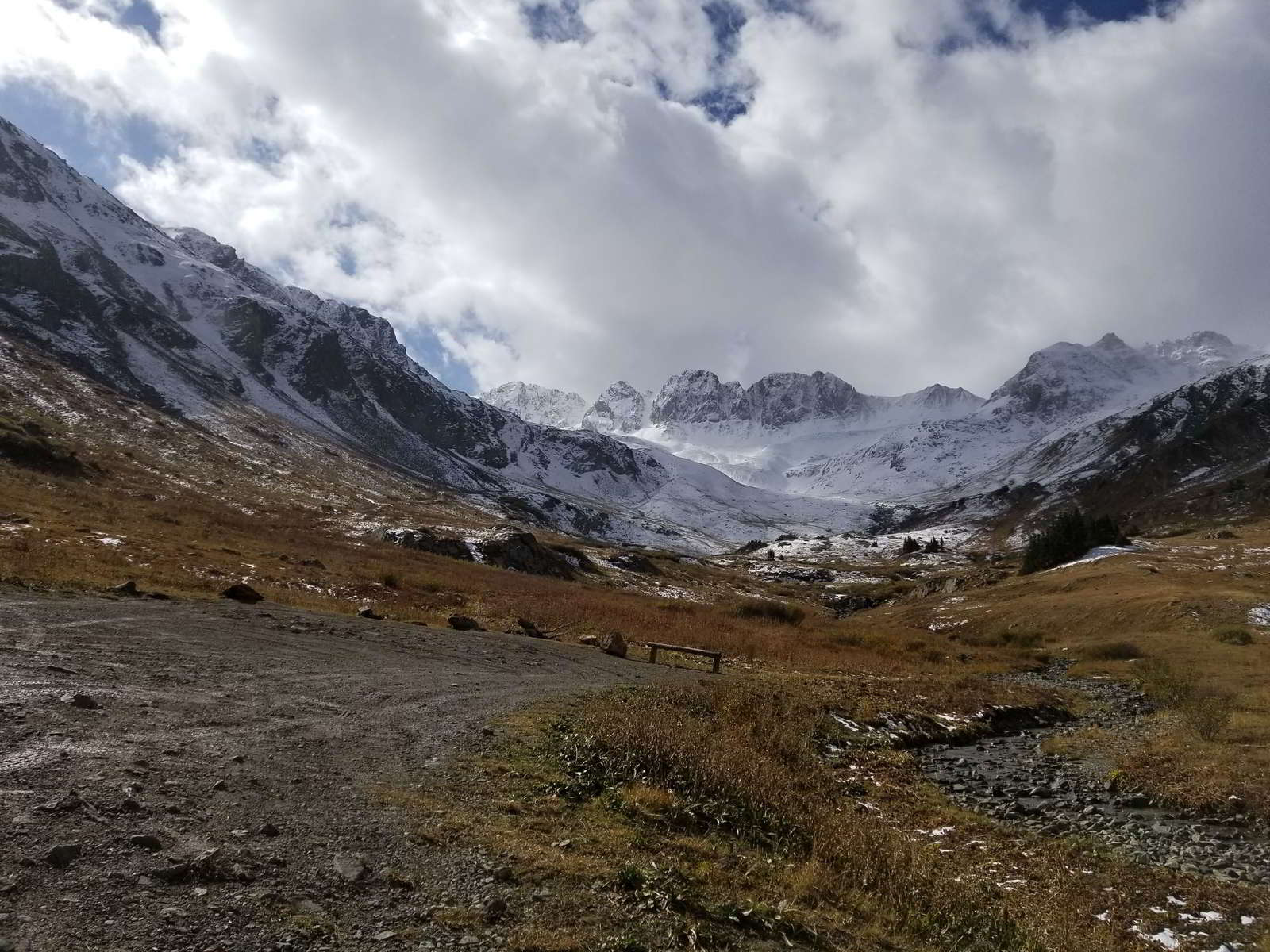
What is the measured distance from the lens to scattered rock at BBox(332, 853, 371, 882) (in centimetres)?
755

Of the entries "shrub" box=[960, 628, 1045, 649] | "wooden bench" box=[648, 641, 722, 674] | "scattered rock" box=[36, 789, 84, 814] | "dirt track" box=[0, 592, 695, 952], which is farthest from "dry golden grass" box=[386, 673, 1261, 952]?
"shrub" box=[960, 628, 1045, 649]

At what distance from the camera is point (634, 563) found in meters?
128

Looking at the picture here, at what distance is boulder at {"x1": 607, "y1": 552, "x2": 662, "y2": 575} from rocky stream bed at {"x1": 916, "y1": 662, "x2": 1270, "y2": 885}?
98.8 meters

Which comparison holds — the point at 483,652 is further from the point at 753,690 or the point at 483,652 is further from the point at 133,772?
the point at 133,772

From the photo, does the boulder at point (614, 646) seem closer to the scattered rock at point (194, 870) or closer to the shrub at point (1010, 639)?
the scattered rock at point (194, 870)

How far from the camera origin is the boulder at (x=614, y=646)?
32.3 m

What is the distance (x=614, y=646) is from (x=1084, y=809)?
63.1 feet

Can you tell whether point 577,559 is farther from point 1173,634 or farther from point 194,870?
point 194,870

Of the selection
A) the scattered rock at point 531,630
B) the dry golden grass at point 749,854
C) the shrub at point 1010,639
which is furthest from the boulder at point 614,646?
the shrub at point 1010,639

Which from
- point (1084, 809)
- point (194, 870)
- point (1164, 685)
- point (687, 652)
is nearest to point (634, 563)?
point (687, 652)

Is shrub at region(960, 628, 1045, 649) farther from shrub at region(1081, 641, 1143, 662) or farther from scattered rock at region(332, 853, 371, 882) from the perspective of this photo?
scattered rock at region(332, 853, 371, 882)

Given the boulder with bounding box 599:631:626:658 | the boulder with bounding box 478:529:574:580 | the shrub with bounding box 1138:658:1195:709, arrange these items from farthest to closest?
1. the boulder with bounding box 478:529:574:580
2. the boulder with bounding box 599:631:626:658
3. the shrub with bounding box 1138:658:1195:709

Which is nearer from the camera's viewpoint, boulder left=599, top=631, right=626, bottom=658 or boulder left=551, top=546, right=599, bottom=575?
boulder left=599, top=631, right=626, bottom=658

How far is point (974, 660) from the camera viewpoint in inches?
1864
